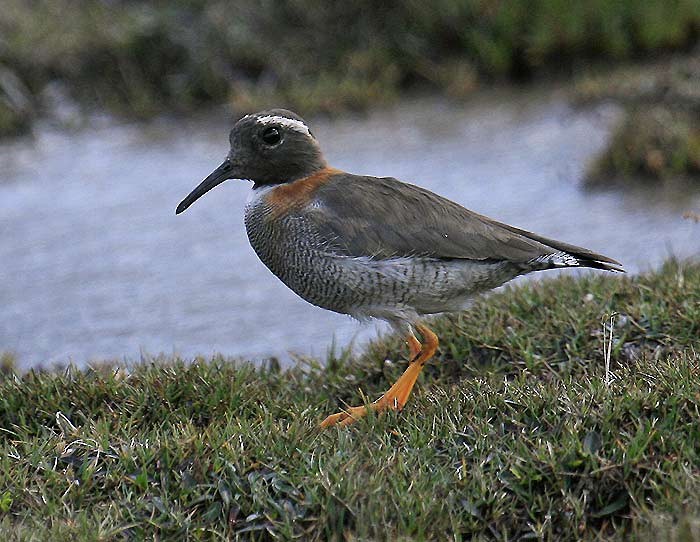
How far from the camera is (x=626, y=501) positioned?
4441mm

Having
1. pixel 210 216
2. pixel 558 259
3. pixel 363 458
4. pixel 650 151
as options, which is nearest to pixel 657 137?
pixel 650 151

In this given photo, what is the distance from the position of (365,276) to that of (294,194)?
2.24ft

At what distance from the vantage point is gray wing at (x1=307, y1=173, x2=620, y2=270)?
590cm

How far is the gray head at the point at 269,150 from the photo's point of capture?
6281 millimetres

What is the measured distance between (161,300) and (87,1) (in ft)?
20.2

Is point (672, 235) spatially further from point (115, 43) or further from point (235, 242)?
point (115, 43)

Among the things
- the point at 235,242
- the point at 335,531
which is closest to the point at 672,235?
the point at 235,242

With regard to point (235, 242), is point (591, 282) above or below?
above

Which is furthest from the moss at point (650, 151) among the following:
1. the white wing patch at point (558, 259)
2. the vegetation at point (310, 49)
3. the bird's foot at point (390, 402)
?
the bird's foot at point (390, 402)

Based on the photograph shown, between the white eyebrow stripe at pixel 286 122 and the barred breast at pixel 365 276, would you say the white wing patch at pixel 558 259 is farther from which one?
the white eyebrow stripe at pixel 286 122

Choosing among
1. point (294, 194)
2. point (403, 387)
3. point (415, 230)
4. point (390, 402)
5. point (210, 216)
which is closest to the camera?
point (390, 402)

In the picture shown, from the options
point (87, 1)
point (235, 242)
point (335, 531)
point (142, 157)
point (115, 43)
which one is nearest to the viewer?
point (335, 531)

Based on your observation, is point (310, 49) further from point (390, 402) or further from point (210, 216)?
point (390, 402)

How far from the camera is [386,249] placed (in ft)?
19.3
